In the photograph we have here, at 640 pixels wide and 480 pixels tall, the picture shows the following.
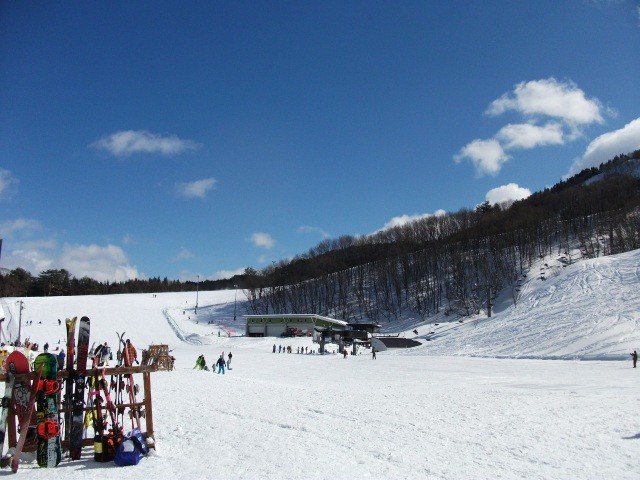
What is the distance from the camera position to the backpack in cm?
713

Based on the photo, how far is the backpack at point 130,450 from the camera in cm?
713

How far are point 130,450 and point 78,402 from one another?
1.18 meters

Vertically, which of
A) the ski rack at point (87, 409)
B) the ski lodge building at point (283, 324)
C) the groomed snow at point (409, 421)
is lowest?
the groomed snow at point (409, 421)

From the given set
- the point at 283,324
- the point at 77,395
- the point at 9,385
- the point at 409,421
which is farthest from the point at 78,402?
the point at 283,324

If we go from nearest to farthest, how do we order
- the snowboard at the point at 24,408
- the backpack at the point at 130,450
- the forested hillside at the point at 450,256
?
1. the snowboard at the point at 24,408
2. the backpack at the point at 130,450
3. the forested hillside at the point at 450,256

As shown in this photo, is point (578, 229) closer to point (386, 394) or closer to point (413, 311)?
point (413, 311)

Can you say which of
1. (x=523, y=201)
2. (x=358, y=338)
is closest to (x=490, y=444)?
(x=358, y=338)

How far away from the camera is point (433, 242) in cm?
9481

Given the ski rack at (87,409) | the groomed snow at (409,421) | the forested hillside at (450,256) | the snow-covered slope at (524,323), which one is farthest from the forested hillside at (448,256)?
the ski rack at (87,409)

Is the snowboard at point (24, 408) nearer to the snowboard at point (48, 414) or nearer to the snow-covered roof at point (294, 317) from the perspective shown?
the snowboard at point (48, 414)

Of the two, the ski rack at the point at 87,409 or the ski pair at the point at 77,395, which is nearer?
the ski rack at the point at 87,409

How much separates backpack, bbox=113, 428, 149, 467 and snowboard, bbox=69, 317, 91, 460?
28.8 inches

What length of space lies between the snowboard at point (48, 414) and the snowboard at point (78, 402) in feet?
0.78

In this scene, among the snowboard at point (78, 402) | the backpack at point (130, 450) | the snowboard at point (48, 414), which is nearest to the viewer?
the snowboard at point (48, 414)
